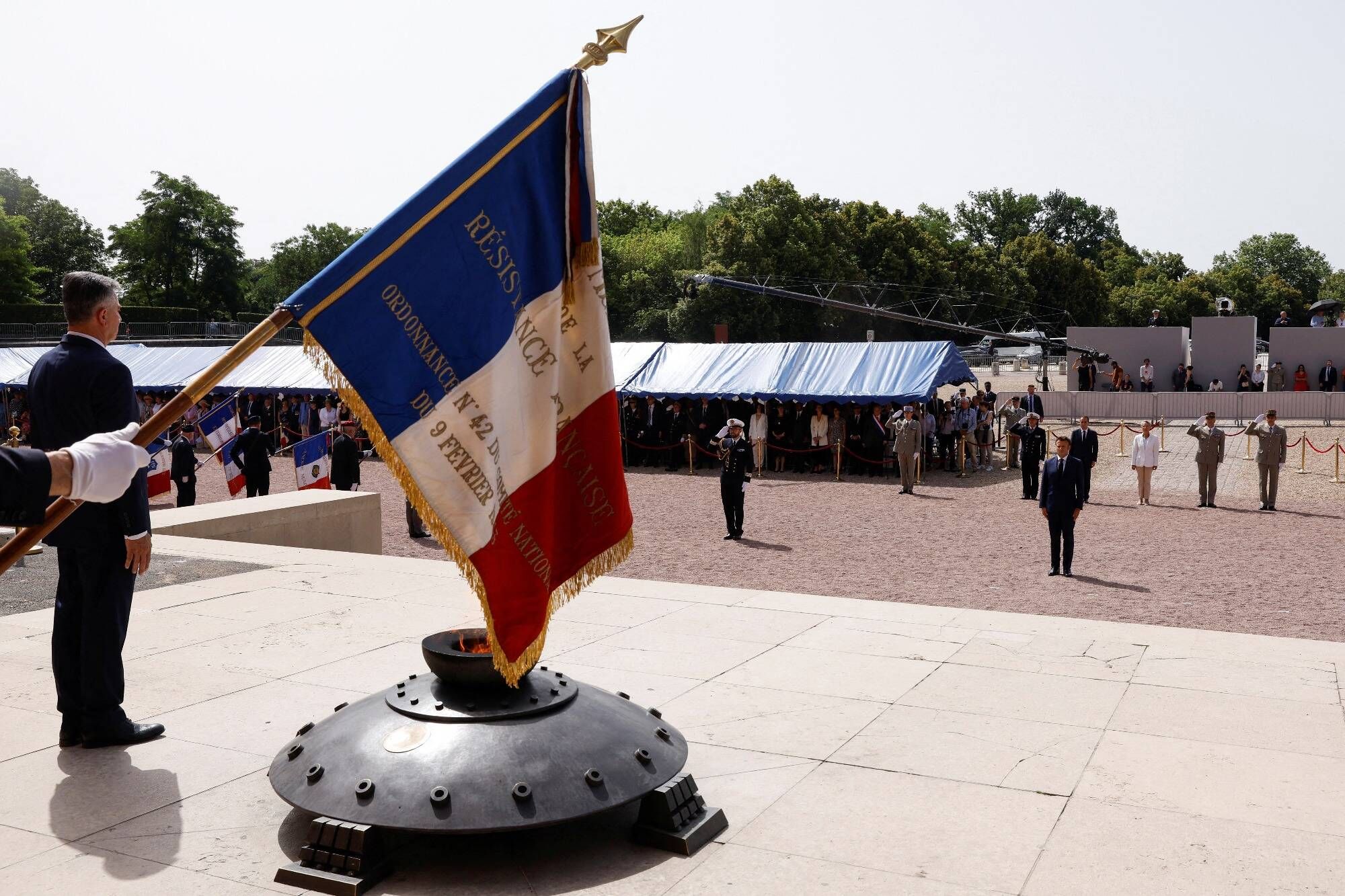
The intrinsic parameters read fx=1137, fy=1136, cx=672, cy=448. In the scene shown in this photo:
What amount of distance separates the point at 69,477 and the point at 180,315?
76102 millimetres

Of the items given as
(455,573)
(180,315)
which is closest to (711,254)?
(180,315)

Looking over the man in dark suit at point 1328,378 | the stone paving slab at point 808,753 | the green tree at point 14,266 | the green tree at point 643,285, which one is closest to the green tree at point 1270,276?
the green tree at point 643,285

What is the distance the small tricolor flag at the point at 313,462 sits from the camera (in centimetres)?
1747

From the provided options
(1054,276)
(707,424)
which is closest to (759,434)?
(707,424)

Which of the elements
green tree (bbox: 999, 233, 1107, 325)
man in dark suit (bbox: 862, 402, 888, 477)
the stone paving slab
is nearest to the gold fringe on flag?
the stone paving slab

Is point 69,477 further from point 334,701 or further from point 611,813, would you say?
point 334,701

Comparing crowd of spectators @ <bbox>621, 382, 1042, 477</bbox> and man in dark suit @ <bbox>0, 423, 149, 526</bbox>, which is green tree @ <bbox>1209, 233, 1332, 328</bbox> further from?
man in dark suit @ <bbox>0, 423, 149, 526</bbox>

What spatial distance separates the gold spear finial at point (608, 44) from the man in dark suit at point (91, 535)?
2.11 m

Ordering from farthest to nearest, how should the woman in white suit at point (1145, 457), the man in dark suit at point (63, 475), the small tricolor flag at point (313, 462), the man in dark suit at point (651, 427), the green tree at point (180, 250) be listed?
the green tree at point (180, 250)
the man in dark suit at point (651, 427)
the woman in white suit at point (1145, 457)
the small tricolor flag at point (313, 462)
the man in dark suit at point (63, 475)

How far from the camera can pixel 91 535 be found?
464 centimetres

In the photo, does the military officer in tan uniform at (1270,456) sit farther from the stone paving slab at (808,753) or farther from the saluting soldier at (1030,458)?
the stone paving slab at (808,753)

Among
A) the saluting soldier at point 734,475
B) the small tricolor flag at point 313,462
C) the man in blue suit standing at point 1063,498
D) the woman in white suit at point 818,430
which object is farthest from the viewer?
the woman in white suit at point 818,430

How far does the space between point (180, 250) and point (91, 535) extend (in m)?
88.3

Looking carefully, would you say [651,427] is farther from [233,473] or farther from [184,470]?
[184,470]
